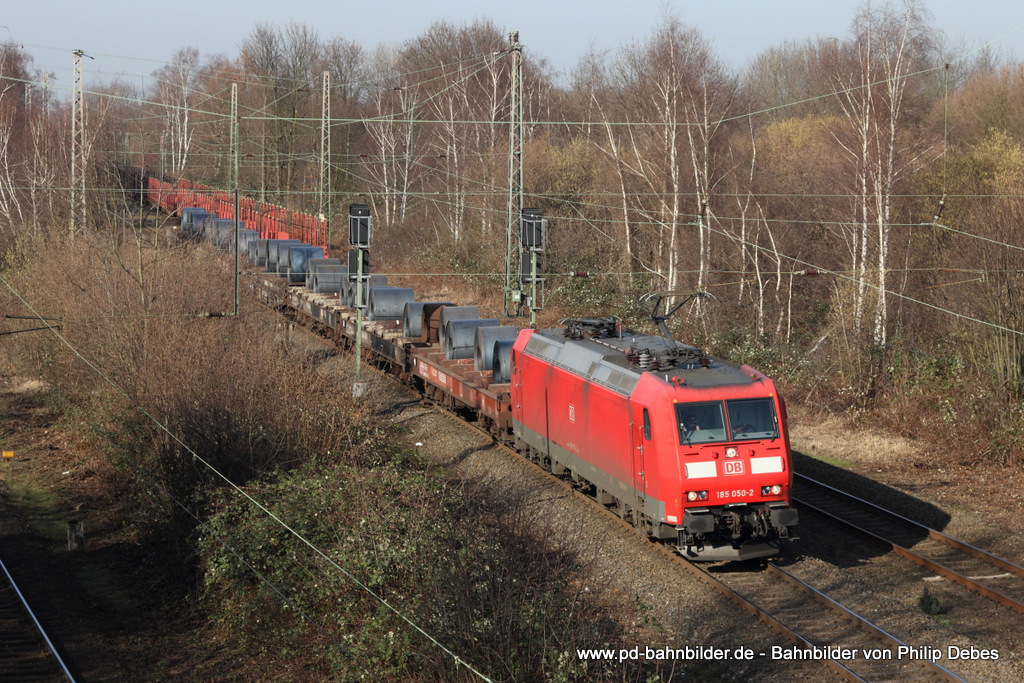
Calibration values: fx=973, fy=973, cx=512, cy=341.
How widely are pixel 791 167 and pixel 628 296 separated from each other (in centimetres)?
1026

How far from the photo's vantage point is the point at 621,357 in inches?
562

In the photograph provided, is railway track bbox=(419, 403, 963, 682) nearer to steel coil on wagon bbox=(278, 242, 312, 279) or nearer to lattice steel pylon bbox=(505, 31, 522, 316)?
lattice steel pylon bbox=(505, 31, 522, 316)

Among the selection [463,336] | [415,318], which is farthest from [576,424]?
[415,318]

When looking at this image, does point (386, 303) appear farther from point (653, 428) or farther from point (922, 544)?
point (922, 544)

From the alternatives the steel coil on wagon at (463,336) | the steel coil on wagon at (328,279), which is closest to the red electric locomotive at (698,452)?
the steel coil on wagon at (463,336)

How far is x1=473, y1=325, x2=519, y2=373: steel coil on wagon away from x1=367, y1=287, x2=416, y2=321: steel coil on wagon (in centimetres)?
693

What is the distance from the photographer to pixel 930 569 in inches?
524

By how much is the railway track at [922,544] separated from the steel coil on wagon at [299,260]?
24.2m

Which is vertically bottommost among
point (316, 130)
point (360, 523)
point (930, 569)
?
point (930, 569)

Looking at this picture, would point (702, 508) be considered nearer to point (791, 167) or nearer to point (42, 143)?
point (791, 167)

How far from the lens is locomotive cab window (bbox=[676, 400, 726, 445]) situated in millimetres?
12305

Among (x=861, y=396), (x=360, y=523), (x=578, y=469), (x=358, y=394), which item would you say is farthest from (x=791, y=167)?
(x=360, y=523)

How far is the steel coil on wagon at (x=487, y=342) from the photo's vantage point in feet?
70.5

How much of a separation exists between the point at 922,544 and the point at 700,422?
15.2 ft
